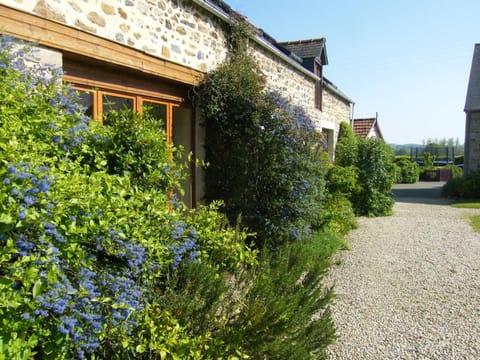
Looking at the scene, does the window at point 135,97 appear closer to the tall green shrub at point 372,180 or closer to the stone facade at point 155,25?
the stone facade at point 155,25

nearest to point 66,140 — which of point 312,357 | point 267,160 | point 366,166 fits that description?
point 312,357

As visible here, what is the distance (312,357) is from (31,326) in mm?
1790

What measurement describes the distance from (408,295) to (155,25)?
455 cm

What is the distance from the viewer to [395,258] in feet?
20.9

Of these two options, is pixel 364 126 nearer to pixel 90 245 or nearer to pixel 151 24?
pixel 151 24

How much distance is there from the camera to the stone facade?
3.74 metres

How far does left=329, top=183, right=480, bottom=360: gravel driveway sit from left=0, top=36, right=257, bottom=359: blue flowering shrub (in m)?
1.48

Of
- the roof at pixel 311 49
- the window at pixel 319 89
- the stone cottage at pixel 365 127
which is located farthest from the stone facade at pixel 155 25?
the stone cottage at pixel 365 127

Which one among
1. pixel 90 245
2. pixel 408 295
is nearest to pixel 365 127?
pixel 408 295

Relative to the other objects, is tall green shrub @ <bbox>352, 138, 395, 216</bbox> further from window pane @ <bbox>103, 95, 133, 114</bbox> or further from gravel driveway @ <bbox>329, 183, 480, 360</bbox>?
window pane @ <bbox>103, 95, 133, 114</bbox>

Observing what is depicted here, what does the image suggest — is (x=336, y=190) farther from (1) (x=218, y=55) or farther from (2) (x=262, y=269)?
(2) (x=262, y=269)

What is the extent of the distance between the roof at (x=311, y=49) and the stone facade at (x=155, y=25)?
5156 mm

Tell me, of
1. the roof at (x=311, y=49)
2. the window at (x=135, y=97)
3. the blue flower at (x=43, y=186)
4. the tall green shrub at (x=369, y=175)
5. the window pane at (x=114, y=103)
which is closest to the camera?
the blue flower at (x=43, y=186)

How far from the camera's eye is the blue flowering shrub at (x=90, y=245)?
1760 mm
